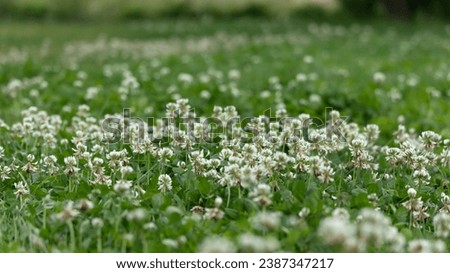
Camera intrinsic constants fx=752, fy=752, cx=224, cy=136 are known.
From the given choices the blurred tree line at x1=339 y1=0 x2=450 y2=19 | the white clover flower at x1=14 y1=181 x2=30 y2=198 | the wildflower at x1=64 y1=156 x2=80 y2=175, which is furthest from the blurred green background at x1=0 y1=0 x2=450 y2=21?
the white clover flower at x1=14 y1=181 x2=30 y2=198

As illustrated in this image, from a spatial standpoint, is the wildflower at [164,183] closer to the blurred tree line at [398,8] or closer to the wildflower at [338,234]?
the wildflower at [338,234]

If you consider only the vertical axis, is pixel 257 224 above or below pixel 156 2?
below

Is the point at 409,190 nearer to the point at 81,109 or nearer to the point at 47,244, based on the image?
the point at 47,244


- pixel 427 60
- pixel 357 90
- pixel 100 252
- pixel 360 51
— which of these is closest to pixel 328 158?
pixel 100 252

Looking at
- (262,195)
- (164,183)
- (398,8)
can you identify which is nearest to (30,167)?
(164,183)

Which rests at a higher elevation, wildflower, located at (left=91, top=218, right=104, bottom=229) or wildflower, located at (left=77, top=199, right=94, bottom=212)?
wildflower, located at (left=77, top=199, right=94, bottom=212)

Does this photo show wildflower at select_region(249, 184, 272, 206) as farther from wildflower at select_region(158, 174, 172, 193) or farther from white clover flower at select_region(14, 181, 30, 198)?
white clover flower at select_region(14, 181, 30, 198)

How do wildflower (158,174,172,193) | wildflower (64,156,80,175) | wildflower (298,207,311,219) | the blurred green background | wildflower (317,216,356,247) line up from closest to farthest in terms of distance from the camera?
wildflower (317,216,356,247), wildflower (298,207,311,219), wildflower (158,174,172,193), wildflower (64,156,80,175), the blurred green background

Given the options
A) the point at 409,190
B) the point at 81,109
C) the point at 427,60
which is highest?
the point at 427,60
